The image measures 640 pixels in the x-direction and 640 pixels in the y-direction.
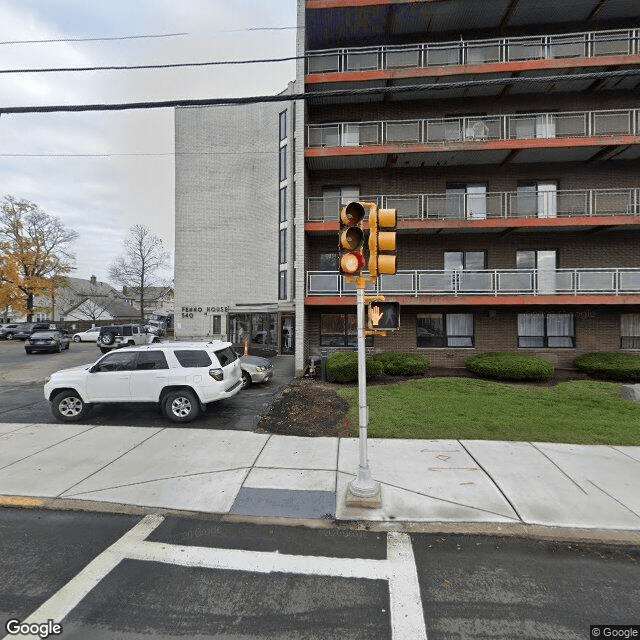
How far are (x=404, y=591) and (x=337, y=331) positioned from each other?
11819 millimetres

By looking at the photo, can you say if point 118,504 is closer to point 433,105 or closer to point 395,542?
point 395,542

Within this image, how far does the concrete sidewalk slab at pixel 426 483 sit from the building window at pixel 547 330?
9809mm

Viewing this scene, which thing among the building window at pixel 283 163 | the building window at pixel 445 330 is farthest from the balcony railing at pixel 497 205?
the building window at pixel 283 163

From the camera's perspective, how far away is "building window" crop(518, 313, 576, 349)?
13.9 meters

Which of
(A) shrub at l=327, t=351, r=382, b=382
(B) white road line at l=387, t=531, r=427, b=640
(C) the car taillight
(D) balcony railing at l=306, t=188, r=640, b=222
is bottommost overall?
(B) white road line at l=387, t=531, r=427, b=640

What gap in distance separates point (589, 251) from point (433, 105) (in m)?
8.80

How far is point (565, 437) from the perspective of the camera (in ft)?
21.7

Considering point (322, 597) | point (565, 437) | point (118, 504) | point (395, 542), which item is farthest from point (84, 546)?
point (565, 437)

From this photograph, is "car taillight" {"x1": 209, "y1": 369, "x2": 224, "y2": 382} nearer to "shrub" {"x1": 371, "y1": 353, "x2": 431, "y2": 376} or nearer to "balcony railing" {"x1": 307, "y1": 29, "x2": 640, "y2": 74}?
"shrub" {"x1": 371, "y1": 353, "x2": 431, "y2": 376}

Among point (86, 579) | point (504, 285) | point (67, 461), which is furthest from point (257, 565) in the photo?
point (504, 285)

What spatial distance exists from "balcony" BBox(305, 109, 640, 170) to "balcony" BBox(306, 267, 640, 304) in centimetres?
455

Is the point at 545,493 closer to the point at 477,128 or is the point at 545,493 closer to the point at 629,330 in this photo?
the point at 629,330

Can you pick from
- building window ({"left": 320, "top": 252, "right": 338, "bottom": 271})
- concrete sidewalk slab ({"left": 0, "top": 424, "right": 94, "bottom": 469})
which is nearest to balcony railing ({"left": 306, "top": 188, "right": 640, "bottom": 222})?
building window ({"left": 320, "top": 252, "right": 338, "bottom": 271})

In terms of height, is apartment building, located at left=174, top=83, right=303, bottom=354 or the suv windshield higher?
apartment building, located at left=174, top=83, right=303, bottom=354
